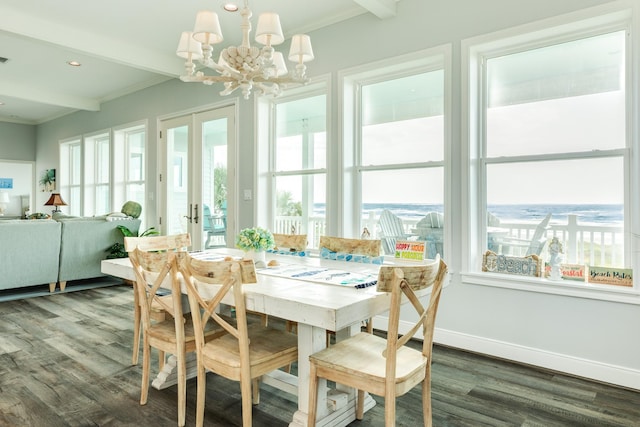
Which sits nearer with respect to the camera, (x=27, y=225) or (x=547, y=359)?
(x=547, y=359)

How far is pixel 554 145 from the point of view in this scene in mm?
2953

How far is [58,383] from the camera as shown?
2.57 meters

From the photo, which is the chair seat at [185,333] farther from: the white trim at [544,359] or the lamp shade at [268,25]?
the white trim at [544,359]

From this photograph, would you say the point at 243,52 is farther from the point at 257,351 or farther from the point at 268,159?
the point at 268,159

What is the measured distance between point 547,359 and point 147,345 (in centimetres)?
258

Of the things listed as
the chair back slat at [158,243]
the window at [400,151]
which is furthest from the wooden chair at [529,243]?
the chair back slat at [158,243]

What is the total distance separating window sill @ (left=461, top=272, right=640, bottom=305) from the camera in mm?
2570

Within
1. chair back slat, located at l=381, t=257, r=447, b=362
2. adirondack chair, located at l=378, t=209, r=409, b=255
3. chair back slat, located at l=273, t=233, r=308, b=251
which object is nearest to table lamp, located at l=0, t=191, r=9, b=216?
chair back slat, located at l=273, t=233, r=308, b=251

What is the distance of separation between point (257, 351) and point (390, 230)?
2.16m

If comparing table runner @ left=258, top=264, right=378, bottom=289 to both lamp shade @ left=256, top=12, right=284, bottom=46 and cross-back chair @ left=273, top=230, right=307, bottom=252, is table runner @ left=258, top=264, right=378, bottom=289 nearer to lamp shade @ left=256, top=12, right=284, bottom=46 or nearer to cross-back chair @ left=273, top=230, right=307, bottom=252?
cross-back chair @ left=273, top=230, right=307, bottom=252

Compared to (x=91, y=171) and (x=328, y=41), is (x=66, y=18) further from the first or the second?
(x=91, y=171)

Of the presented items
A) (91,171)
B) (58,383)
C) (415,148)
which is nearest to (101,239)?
(91,171)

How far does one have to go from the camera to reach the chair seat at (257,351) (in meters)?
1.86

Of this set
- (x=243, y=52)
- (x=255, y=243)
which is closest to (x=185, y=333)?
(x=255, y=243)
